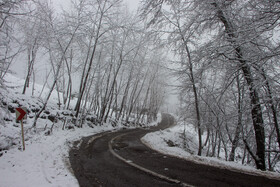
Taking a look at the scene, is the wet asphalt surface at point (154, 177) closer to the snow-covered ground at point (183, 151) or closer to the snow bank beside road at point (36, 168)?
the snow bank beside road at point (36, 168)

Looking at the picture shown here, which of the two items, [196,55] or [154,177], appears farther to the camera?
[196,55]

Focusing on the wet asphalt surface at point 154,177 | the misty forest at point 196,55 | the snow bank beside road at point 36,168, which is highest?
the misty forest at point 196,55

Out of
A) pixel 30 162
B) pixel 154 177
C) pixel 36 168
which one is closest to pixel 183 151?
pixel 154 177

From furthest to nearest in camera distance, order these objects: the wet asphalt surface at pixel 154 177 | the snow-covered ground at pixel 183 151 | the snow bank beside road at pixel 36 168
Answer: the snow-covered ground at pixel 183 151, the snow bank beside road at pixel 36 168, the wet asphalt surface at pixel 154 177

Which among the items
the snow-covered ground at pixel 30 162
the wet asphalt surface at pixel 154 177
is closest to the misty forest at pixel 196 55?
the snow-covered ground at pixel 30 162

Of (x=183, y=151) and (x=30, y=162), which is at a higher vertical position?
(x=183, y=151)

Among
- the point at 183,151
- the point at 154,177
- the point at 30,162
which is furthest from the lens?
the point at 183,151

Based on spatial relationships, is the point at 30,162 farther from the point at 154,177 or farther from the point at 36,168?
the point at 154,177

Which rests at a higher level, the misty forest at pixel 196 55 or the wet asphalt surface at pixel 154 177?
the misty forest at pixel 196 55

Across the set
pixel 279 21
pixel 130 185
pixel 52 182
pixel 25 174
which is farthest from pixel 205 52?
pixel 25 174

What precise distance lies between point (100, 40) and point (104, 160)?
1430 centimetres

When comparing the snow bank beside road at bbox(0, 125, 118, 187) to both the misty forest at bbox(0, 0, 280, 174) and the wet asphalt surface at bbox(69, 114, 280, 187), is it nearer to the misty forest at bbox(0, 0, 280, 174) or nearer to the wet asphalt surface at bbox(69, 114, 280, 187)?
the wet asphalt surface at bbox(69, 114, 280, 187)

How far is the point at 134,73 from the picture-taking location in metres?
24.6

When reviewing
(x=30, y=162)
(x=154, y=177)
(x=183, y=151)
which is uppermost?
(x=183, y=151)
